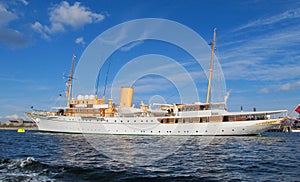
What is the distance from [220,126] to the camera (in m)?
46.3

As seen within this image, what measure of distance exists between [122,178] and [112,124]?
4311cm

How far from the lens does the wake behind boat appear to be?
46.0m

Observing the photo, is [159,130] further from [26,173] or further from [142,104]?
[26,173]

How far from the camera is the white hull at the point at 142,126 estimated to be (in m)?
45.7

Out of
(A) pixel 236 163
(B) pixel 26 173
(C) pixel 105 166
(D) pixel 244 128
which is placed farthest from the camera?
(D) pixel 244 128

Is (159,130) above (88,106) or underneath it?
underneath

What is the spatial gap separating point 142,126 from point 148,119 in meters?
1.93

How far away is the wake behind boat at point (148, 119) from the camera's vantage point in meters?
46.0

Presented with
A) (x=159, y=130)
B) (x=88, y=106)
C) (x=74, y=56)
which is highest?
(x=74, y=56)

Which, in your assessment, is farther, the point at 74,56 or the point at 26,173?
the point at 74,56

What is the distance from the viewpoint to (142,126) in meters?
51.1

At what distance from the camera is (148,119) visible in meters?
50.7

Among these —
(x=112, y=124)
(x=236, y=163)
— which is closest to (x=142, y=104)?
(x=112, y=124)

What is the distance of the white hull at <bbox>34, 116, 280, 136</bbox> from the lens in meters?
45.7
